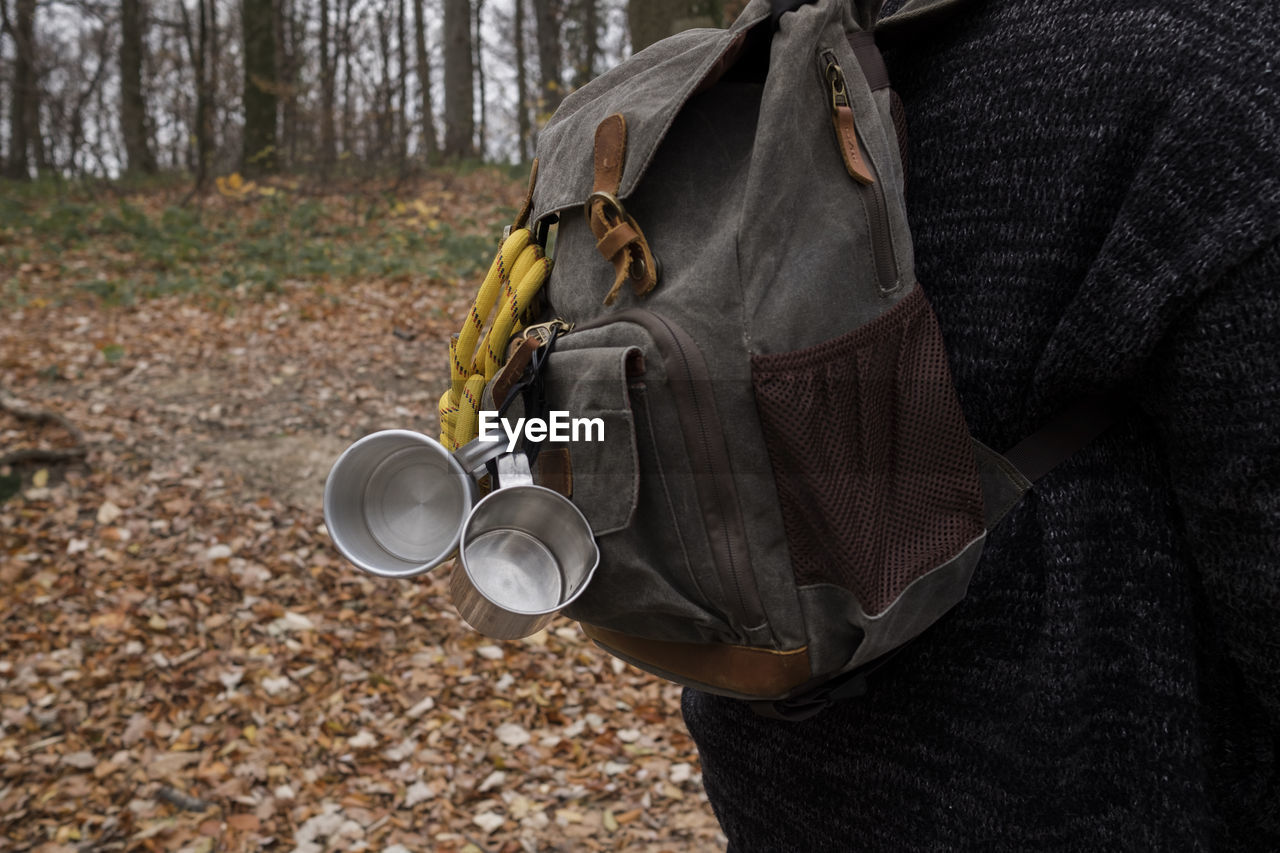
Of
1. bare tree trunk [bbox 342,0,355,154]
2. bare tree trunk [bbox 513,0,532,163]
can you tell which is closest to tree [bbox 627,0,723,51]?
bare tree trunk [bbox 342,0,355,154]

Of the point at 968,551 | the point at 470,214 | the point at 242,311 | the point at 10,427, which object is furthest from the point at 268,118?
the point at 968,551

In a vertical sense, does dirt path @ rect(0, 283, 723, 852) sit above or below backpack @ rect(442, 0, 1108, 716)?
below

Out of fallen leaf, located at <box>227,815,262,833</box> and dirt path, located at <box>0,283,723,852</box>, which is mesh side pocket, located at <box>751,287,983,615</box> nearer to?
dirt path, located at <box>0,283,723,852</box>

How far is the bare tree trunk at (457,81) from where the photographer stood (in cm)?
1302

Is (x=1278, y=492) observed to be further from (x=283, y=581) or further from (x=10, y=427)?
(x=10, y=427)

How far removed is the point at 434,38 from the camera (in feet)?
60.2

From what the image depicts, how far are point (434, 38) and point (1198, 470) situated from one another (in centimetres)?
1957

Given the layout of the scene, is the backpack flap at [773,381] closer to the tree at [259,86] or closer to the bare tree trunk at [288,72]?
the tree at [259,86]

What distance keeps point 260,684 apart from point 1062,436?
11.4ft

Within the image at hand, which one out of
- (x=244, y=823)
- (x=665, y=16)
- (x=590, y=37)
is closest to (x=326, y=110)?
(x=590, y=37)

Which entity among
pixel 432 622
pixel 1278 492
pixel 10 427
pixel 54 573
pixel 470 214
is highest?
pixel 470 214

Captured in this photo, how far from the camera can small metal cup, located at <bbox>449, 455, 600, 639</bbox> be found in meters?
0.92

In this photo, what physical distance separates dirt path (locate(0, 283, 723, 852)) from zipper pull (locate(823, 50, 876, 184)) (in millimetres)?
2804

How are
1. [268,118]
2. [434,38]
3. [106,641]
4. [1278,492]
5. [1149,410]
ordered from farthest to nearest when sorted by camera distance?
[434,38], [268,118], [106,641], [1149,410], [1278,492]
